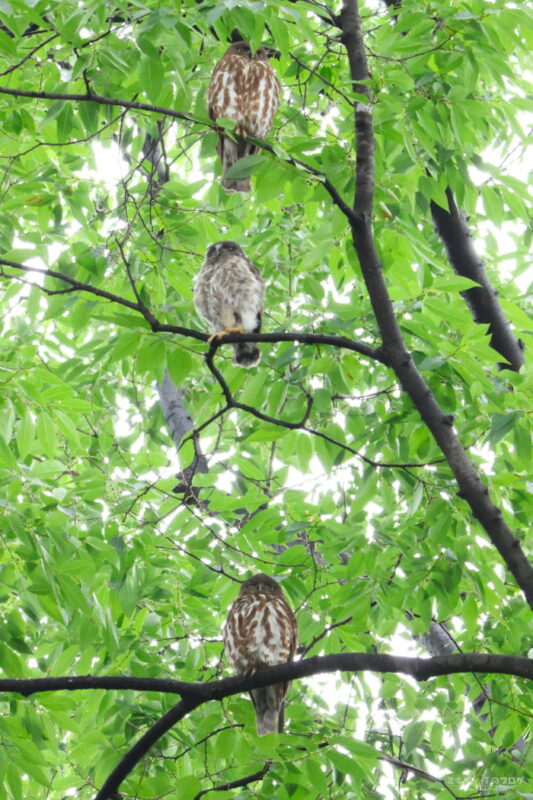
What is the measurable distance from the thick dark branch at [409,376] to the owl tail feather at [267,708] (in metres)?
Answer: 1.18

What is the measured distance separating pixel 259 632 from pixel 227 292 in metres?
1.64

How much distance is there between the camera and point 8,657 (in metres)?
2.88

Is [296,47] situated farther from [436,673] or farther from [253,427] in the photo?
[436,673]

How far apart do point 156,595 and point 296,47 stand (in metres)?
2.84

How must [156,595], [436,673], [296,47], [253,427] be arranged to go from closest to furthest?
[436,673], [156,595], [296,47], [253,427]

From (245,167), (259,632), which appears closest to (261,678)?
(259,632)

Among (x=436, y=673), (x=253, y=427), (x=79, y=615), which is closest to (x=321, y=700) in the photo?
(x=253, y=427)

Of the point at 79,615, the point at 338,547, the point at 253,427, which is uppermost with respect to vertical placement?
the point at 253,427

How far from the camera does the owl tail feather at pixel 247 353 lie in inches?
153

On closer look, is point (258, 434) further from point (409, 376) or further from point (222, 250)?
point (222, 250)

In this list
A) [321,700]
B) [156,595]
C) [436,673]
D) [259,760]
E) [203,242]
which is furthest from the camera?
[321,700]

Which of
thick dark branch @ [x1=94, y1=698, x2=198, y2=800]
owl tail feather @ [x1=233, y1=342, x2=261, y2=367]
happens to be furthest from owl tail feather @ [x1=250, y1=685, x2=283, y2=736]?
owl tail feather @ [x1=233, y1=342, x2=261, y2=367]

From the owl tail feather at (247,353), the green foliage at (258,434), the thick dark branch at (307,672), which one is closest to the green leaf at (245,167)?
the green foliage at (258,434)

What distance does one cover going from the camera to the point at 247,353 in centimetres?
392
